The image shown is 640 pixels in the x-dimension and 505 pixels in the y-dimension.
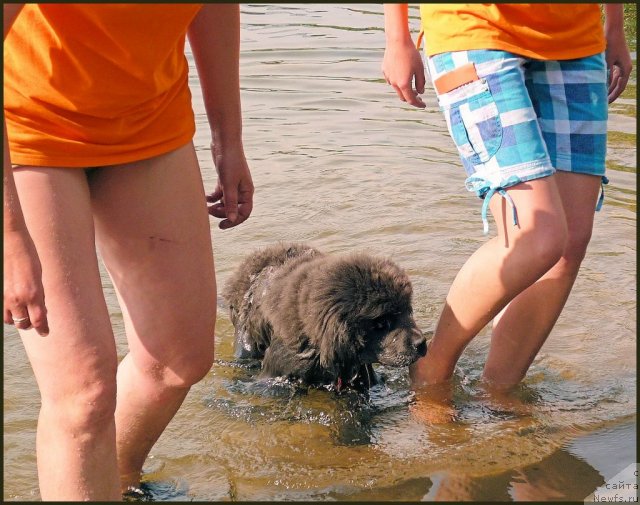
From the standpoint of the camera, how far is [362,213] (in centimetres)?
645

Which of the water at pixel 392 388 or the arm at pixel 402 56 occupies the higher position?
the arm at pixel 402 56

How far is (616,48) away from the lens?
404 centimetres

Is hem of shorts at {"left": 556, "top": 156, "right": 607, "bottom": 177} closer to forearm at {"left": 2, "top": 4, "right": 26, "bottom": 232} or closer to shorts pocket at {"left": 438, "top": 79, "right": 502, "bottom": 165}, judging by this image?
shorts pocket at {"left": 438, "top": 79, "right": 502, "bottom": 165}

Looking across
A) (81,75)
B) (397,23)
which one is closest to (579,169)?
(397,23)

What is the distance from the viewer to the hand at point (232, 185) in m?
3.38

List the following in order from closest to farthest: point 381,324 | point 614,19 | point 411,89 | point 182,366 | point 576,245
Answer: point 182,366 → point 411,89 → point 576,245 → point 614,19 → point 381,324

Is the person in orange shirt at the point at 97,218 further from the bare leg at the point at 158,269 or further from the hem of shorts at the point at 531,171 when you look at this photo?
the hem of shorts at the point at 531,171

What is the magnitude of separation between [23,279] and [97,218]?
1.53 feet

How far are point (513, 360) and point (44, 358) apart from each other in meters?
2.10

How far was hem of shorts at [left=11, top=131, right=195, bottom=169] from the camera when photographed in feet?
8.35

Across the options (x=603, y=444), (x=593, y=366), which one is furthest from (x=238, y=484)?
(x=593, y=366)

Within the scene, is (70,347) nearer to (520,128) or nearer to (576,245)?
(520,128)

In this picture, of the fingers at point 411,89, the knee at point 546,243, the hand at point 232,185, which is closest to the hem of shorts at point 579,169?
the knee at point 546,243

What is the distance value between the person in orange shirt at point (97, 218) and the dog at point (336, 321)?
3.72 ft
